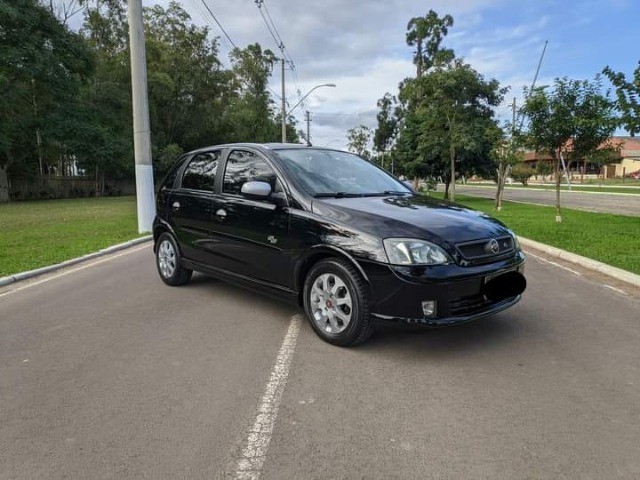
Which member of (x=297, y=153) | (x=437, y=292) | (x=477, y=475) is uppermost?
(x=297, y=153)

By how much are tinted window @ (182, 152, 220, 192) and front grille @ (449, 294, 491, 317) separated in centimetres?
313

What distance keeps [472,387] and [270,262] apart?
7.18 feet

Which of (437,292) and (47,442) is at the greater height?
(437,292)

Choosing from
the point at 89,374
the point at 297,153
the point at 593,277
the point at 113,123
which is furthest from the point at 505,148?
the point at 113,123

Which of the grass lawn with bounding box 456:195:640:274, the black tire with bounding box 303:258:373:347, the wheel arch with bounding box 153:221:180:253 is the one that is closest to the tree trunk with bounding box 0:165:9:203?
the wheel arch with bounding box 153:221:180:253

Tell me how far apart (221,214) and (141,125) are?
837cm

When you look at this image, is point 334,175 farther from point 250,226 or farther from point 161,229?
point 161,229

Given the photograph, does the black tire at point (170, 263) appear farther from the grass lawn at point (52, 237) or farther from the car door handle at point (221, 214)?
the grass lawn at point (52, 237)

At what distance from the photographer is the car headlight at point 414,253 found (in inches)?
152

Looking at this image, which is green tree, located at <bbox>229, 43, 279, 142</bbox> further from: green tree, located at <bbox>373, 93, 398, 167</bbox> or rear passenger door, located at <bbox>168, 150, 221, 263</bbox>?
rear passenger door, located at <bbox>168, 150, 221, 263</bbox>

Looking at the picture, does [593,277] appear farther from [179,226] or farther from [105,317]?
[105,317]

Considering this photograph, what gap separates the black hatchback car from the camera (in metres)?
3.91

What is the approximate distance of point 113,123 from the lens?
3288 cm

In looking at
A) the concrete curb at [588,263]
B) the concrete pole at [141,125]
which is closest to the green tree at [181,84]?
the concrete pole at [141,125]
